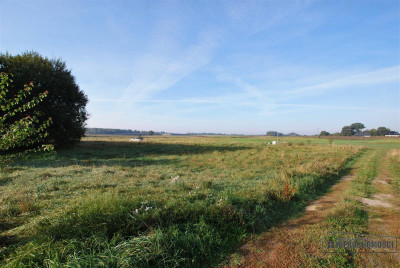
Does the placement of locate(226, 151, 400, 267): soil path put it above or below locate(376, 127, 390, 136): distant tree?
below

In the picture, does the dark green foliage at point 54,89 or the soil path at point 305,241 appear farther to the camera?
the dark green foliage at point 54,89

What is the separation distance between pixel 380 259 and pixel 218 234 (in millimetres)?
Result: 2927

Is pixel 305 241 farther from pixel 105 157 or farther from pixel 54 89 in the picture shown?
pixel 54 89

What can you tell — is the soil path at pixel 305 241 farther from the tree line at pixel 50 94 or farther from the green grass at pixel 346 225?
the tree line at pixel 50 94

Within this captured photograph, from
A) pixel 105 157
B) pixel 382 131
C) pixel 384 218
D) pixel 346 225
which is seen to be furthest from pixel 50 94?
pixel 382 131

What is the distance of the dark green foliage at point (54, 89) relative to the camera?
1944 centimetres

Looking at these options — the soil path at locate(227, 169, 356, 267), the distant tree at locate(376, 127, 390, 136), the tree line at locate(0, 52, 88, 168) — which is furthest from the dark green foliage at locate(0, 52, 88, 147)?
the distant tree at locate(376, 127, 390, 136)

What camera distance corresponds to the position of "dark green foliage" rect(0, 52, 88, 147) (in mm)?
19438

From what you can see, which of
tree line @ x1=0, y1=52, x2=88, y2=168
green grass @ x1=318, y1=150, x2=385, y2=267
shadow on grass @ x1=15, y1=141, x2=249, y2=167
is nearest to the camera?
green grass @ x1=318, y1=150, x2=385, y2=267

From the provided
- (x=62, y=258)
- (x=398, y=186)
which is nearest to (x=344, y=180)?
(x=398, y=186)

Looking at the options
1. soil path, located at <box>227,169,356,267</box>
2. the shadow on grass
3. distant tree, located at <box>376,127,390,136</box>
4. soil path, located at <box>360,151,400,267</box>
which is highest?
distant tree, located at <box>376,127,390,136</box>

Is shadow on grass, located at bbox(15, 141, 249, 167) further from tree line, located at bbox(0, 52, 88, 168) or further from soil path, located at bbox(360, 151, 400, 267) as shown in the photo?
soil path, located at bbox(360, 151, 400, 267)

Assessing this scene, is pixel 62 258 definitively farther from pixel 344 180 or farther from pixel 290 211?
pixel 344 180

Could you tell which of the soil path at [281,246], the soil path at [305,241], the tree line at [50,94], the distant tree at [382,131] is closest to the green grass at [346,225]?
the soil path at [305,241]
